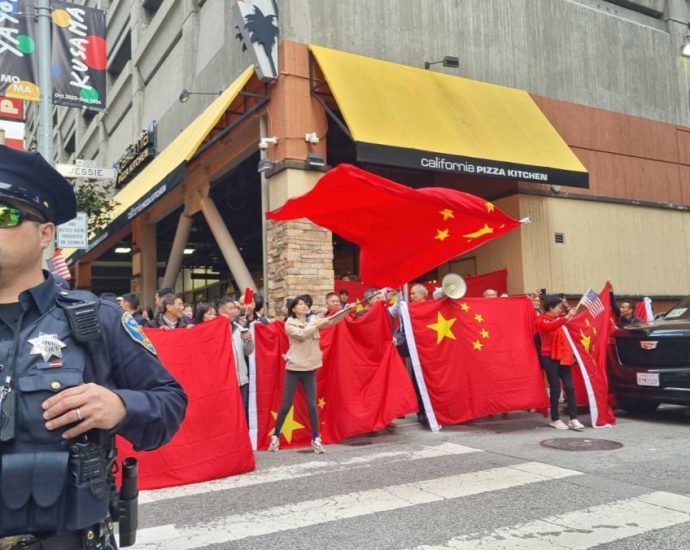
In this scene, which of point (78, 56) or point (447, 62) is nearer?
point (78, 56)

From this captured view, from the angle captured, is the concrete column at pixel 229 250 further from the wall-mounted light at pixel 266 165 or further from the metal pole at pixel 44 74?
the metal pole at pixel 44 74

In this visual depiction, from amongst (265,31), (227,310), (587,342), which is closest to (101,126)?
(265,31)

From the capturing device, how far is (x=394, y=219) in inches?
302

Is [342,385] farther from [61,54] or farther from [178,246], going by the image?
[178,246]

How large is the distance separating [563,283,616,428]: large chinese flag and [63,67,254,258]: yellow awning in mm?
7621

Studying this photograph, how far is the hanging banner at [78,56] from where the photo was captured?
10.1 metres

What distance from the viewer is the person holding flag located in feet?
26.5

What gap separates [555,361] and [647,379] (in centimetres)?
132

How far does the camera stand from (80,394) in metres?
1.71

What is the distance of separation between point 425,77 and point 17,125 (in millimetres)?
8735

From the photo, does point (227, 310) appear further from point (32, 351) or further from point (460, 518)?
point (32, 351)

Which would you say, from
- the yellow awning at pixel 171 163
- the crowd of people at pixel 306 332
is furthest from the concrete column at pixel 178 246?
the crowd of people at pixel 306 332

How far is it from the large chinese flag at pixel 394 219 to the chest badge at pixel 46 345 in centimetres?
539

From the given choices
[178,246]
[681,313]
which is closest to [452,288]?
[681,313]
